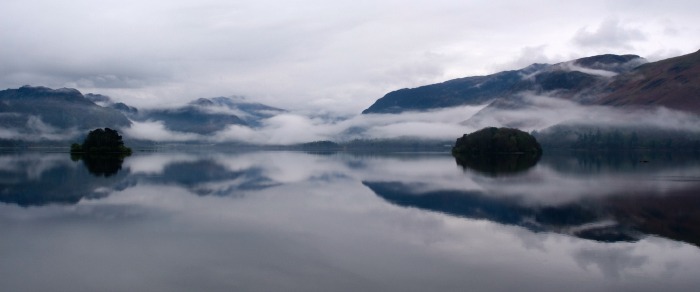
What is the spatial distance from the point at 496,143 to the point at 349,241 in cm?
16317

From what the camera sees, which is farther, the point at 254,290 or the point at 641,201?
the point at 641,201

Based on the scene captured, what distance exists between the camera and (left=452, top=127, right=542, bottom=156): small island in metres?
185

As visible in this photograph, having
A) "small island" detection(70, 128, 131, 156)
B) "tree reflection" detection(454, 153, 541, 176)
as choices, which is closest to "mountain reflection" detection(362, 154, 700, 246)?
"tree reflection" detection(454, 153, 541, 176)

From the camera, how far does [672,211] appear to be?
4041 centimetres

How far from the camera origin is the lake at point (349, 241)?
850 inches

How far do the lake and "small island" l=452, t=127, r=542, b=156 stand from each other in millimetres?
131540

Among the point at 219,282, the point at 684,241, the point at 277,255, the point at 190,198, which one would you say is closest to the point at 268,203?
the point at 190,198

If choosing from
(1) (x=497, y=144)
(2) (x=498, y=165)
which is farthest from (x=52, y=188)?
(1) (x=497, y=144)

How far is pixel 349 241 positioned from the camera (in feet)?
96.6

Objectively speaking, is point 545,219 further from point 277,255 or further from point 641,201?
point 277,255

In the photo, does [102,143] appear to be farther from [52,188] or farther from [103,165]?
[52,188]

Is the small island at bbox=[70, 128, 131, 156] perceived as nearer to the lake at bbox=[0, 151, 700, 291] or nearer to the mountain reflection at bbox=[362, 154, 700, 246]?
the lake at bbox=[0, 151, 700, 291]

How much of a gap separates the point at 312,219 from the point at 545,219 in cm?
1600

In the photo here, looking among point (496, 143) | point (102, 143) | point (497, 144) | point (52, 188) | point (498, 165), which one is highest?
point (102, 143)
